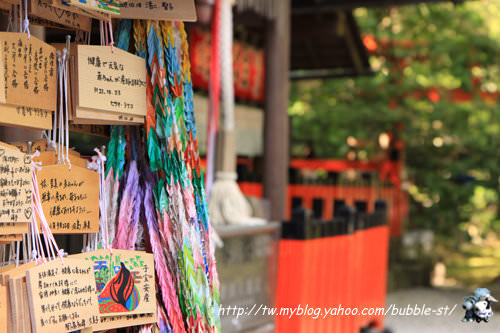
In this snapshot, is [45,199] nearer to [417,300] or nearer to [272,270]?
[272,270]

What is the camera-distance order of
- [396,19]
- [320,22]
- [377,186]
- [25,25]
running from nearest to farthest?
[25,25], [320,22], [377,186], [396,19]

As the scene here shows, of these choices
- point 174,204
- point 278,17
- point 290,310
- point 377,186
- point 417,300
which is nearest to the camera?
point 174,204

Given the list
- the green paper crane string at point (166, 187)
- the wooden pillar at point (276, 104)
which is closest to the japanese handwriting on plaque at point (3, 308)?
the green paper crane string at point (166, 187)

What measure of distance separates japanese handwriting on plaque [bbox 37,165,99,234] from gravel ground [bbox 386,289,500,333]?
323 centimetres

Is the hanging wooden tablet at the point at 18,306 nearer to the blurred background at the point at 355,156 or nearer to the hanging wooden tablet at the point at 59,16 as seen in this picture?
the hanging wooden tablet at the point at 59,16

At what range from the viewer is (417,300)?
5.98 m

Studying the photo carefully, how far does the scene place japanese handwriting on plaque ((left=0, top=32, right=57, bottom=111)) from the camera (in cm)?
134

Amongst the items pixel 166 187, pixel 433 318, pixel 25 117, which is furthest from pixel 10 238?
pixel 433 318

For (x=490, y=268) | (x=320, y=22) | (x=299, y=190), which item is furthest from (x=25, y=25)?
(x=490, y=268)

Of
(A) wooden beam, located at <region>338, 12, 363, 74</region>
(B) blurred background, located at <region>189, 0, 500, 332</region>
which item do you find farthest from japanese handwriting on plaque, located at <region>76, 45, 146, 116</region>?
(A) wooden beam, located at <region>338, 12, 363, 74</region>

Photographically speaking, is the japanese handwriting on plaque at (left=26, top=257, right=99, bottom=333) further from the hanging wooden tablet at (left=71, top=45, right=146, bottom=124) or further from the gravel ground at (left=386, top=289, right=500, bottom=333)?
the gravel ground at (left=386, top=289, right=500, bottom=333)

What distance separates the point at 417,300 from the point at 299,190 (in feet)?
5.07

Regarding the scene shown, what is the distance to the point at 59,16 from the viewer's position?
58.4 inches

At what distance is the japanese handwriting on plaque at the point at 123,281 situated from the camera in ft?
4.87
